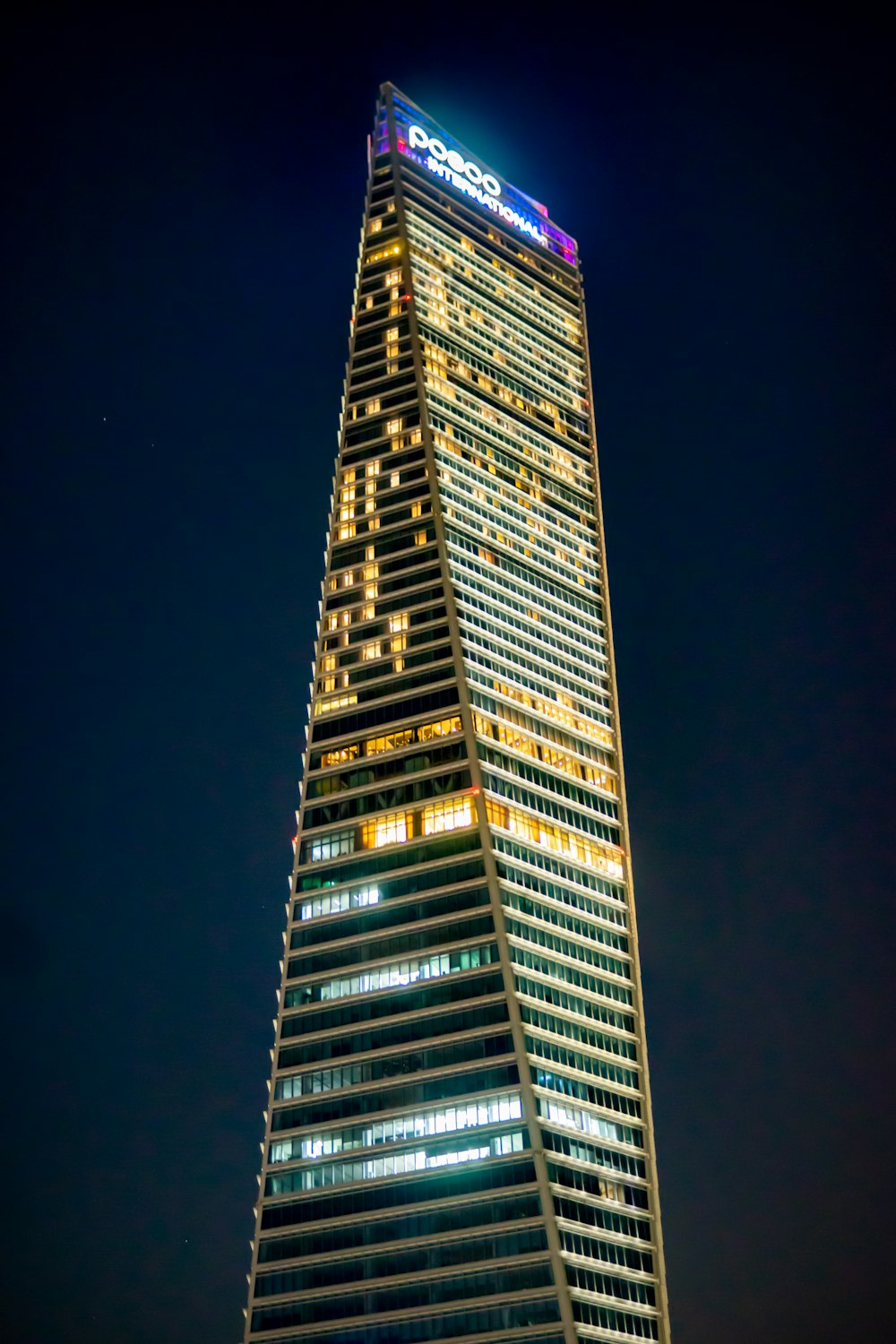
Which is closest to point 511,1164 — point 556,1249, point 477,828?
point 556,1249

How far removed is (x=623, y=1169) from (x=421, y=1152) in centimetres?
2397

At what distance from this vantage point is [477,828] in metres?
200

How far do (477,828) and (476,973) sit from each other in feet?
60.2

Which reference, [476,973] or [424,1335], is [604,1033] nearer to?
[476,973]

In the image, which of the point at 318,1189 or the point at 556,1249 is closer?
the point at 556,1249

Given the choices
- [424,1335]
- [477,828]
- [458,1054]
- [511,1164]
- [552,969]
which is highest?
[477,828]

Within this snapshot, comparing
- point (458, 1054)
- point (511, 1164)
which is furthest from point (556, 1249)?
point (458, 1054)

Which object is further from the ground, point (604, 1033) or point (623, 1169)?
point (604, 1033)

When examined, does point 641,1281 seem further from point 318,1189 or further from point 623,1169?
point 318,1189

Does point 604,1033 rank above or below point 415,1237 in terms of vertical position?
above

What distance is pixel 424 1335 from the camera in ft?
566

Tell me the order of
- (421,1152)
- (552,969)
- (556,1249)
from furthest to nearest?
(552,969) → (421,1152) → (556,1249)

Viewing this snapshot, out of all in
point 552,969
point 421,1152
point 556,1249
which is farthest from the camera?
point 552,969

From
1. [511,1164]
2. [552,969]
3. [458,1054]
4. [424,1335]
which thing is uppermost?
[552,969]
